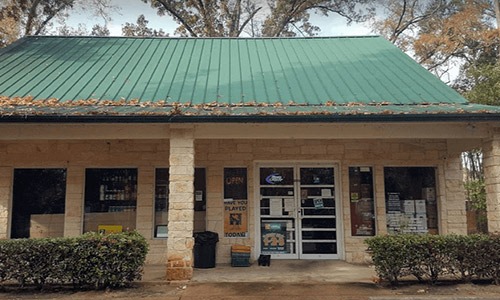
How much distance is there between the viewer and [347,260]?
1042cm

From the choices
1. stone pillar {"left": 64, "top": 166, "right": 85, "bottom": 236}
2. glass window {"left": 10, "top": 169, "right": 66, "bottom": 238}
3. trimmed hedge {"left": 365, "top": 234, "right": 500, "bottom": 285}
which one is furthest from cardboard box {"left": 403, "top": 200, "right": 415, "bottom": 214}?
glass window {"left": 10, "top": 169, "right": 66, "bottom": 238}

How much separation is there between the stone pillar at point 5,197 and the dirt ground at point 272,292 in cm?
347

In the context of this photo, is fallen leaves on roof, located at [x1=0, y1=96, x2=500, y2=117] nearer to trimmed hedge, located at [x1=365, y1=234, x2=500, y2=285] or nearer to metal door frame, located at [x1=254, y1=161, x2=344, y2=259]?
metal door frame, located at [x1=254, y1=161, x2=344, y2=259]

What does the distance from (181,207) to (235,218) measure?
267cm

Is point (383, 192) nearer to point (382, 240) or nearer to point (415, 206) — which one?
point (415, 206)

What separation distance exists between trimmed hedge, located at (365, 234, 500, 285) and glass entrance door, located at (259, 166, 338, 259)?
3259 millimetres

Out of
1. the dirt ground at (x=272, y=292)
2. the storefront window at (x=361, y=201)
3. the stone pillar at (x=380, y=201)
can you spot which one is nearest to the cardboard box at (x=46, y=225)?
the dirt ground at (x=272, y=292)

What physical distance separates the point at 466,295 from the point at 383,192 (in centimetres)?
418

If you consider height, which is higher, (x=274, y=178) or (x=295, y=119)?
(x=295, y=119)

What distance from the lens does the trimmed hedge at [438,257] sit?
7414 mm

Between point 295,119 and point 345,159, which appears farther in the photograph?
point 345,159

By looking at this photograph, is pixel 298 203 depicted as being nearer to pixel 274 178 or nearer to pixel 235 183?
pixel 274 178

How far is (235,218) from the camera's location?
1059 cm

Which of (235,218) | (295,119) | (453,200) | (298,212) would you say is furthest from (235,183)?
(453,200)
